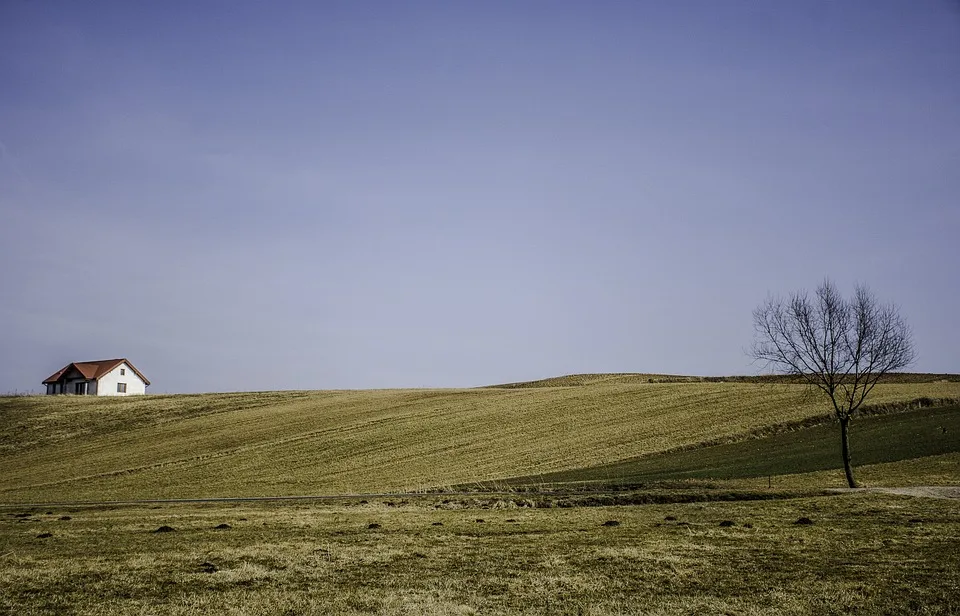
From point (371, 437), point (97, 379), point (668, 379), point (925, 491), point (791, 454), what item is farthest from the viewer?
point (97, 379)

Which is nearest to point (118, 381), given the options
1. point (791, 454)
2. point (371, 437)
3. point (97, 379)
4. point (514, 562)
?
point (97, 379)

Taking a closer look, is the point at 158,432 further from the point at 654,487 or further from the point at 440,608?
the point at 440,608

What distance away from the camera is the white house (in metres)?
111

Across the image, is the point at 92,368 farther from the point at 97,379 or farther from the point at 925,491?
the point at 925,491

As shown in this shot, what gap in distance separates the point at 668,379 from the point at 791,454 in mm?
45979

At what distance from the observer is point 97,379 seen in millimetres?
110500


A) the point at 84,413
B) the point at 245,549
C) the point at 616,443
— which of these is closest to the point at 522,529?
the point at 245,549

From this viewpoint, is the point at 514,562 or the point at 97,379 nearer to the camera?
the point at 514,562

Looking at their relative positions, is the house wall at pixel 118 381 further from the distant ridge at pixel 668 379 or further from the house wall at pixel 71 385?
the distant ridge at pixel 668 379

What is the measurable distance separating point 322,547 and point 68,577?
19.1 ft

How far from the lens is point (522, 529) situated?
22.5m

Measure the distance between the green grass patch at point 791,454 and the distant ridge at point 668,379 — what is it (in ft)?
73.6

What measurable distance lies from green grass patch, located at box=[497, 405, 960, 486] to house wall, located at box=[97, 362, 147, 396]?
288 ft

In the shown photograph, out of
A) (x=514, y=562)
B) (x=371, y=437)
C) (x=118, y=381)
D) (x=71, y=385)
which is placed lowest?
(x=371, y=437)
